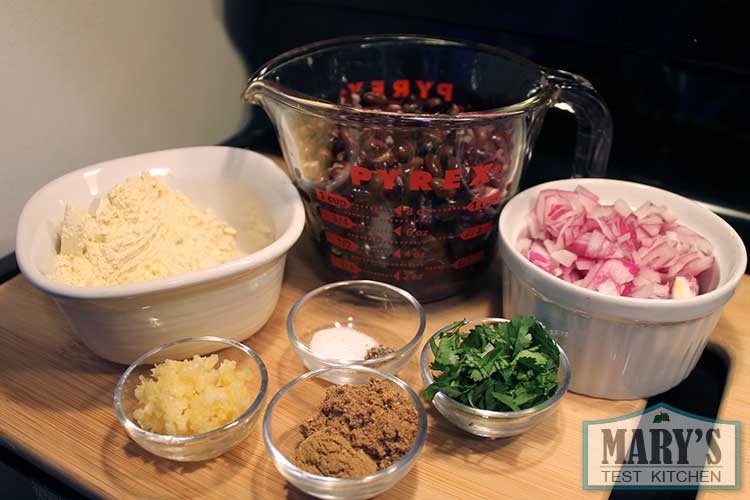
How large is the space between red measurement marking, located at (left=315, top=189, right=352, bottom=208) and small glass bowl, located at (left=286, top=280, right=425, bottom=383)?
0.38ft

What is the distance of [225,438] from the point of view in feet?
2.33

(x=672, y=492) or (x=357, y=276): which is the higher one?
(x=357, y=276)

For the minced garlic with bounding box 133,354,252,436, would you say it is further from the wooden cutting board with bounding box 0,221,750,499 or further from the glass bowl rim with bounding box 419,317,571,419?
the glass bowl rim with bounding box 419,317,571,419

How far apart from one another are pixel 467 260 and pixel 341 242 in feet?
0.59

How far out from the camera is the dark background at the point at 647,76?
0.91m

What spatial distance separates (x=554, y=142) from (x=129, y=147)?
2.41 feet

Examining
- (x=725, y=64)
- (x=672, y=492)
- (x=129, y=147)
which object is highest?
(x=725, y=64)

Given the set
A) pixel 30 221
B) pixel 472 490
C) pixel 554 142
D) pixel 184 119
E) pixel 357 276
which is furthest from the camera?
pixel 184 119

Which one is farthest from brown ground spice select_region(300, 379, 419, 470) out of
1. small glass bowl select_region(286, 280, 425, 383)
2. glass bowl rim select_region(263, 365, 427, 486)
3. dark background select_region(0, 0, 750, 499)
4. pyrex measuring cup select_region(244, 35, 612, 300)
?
dark background select_region(0, 0, 750, 499)

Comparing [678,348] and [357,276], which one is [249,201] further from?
[678,348]

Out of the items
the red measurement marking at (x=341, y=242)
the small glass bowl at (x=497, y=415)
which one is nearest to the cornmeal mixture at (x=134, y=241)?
the red measurement marking at (x=341, y=242)

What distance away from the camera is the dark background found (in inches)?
36.0

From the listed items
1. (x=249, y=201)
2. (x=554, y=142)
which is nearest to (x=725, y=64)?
(x=554, y=142)

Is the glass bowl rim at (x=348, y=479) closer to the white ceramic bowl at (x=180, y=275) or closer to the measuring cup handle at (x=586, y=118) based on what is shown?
the white ceramic bowl at (x=180, y=275)
